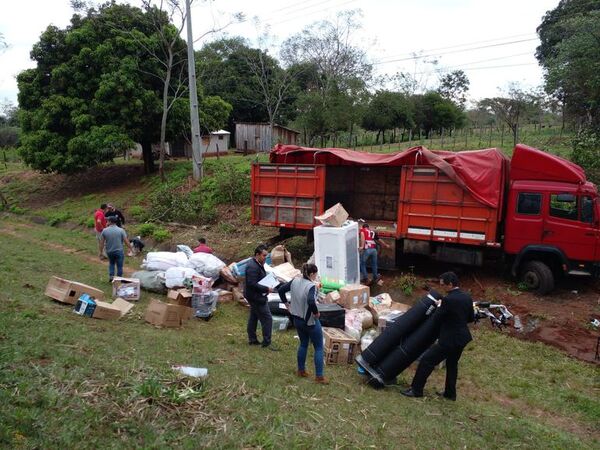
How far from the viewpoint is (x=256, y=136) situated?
31766mm

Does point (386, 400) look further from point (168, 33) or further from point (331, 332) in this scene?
point (168, 33)

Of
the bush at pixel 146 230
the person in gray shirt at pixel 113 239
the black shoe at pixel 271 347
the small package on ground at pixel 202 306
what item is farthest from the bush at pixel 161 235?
the black shoe at pixel 271 347

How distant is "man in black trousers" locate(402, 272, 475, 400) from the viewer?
595 centimetres

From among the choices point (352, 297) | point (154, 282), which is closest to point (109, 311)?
point (154, 282)

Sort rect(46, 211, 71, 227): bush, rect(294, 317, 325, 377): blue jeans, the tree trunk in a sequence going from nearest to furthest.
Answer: rect(294, 317, 325, 377): blue jeans
rect(46, 211, 71, 227): bush
the tree trunk

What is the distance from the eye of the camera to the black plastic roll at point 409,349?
6219 mm

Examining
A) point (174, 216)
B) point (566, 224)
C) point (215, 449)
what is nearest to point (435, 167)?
point (566, 224)

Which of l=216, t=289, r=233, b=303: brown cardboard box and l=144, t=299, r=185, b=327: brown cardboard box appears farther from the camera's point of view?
l=216, t=289, r=233, b=303: brown cardboard box

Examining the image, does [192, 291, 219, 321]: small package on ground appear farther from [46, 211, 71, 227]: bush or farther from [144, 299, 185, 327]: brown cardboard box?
[46, 211, 71, 227]: bush

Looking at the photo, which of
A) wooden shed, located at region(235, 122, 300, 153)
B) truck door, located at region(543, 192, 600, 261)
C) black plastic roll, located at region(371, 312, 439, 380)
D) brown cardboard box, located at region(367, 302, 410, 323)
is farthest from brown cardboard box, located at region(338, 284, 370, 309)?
wooden shed, located at region(235, 122, 300, 153)

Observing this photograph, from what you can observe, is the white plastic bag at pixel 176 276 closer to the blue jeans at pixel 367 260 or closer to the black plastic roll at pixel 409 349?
the blue jeans at pixel 367 260

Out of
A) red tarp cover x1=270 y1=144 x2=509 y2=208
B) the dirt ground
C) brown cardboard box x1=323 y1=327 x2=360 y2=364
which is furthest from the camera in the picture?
red tarp cover x1=270 y1=144 x2=509 y2=208

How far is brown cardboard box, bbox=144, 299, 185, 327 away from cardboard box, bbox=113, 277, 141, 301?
1.19 meters

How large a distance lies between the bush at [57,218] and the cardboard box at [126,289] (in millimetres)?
13019
